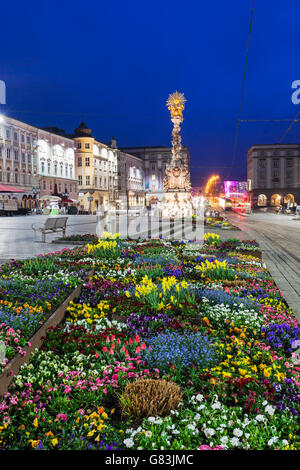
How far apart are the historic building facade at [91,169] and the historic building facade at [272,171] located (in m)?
49.2

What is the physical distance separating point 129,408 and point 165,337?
5.02 feet

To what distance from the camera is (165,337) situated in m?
4.61

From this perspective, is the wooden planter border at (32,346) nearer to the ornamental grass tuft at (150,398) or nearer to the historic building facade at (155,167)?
the ornamental grass tuft at (150,398)

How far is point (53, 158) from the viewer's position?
219 ft

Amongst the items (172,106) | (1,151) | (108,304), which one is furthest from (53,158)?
(108,304)

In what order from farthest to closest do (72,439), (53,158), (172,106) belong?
(53,158) → (172,106) → (72,439)

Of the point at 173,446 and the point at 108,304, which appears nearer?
the point at 173,446

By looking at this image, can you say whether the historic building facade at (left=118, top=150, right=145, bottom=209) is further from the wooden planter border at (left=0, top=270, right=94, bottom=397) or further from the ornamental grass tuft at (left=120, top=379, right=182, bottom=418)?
the ornamental grass tuft at (left=120, top=379, right=182, bottom=418)

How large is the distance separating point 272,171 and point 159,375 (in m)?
118

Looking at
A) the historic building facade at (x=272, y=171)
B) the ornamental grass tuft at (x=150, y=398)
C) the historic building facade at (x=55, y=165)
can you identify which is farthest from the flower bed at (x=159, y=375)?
the historic building facade at (x=272, y=171)

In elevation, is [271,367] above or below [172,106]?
below
